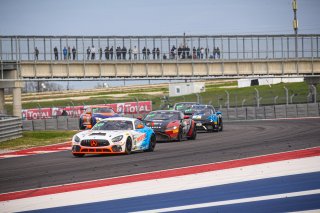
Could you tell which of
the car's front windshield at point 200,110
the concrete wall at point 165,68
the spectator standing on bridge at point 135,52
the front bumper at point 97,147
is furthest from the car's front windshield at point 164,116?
the spectator standing on bridge at point 135,52

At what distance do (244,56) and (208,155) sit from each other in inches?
1609

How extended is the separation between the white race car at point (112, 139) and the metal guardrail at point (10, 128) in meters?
8.44

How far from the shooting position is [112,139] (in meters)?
17.9

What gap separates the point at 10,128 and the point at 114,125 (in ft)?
33.8

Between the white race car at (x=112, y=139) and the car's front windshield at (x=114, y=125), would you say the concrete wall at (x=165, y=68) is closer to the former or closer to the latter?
the car's front windshield at (x=114, y=125)

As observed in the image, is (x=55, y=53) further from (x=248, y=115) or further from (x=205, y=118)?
(x=205, y=118)

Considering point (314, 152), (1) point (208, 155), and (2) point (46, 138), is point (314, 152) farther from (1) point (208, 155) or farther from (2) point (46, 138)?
(2) point (46, 138)

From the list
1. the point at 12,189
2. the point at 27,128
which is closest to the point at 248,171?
the point at 12,189

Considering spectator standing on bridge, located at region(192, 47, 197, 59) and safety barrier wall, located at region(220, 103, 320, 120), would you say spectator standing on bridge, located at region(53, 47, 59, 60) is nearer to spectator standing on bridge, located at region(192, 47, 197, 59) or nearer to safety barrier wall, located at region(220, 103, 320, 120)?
spectator standing on bridge, located at region(192, 47, 197, 59)

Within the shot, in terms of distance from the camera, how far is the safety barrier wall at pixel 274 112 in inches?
1849

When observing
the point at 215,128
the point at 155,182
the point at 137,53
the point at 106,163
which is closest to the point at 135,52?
the point at 137,53

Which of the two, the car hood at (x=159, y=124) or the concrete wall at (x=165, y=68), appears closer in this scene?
the car hood at (x=159, y=124)

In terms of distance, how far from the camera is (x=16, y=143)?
86.5ft

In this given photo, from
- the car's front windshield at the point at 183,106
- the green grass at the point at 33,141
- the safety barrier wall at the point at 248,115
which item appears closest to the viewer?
the green grass at the point at 33,141
